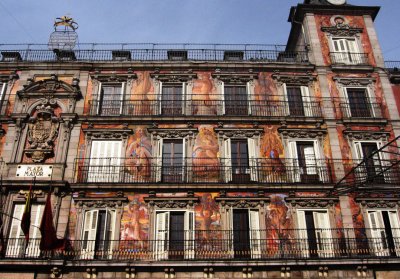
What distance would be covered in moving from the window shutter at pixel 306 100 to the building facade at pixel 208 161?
63 mm

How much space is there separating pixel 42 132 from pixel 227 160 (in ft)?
31.1

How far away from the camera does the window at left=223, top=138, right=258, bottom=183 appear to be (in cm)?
2144

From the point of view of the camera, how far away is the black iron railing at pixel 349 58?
990 inches

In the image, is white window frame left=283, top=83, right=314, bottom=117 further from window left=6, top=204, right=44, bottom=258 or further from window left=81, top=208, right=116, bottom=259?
window left=6, top=204, right=44, bottom=258

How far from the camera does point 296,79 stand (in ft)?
80.5

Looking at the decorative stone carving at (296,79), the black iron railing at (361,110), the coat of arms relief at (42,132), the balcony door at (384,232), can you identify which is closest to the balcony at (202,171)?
the coat of arms relief at (42,132)

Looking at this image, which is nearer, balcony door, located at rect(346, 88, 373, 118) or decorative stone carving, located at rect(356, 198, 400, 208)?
decorative stone carving, located at rect(356, 198, 400, 208)

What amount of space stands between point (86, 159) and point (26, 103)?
487cm

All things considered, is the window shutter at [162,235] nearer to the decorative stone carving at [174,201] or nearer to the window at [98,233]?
the decorative stone carving at [174,201]

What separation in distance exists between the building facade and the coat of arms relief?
7 centimetres

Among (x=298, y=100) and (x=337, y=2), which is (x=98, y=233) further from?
(x=337, y=2)

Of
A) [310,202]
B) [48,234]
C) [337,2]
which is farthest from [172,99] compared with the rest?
[337,2]

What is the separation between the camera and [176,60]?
82.3ft

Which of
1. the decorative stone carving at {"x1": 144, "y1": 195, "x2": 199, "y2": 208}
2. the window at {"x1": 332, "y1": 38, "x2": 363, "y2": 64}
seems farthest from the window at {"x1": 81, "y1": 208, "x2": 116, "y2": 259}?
the window at {"x1": 332, "y1": 38, "x2": 363, "y2": 64}
